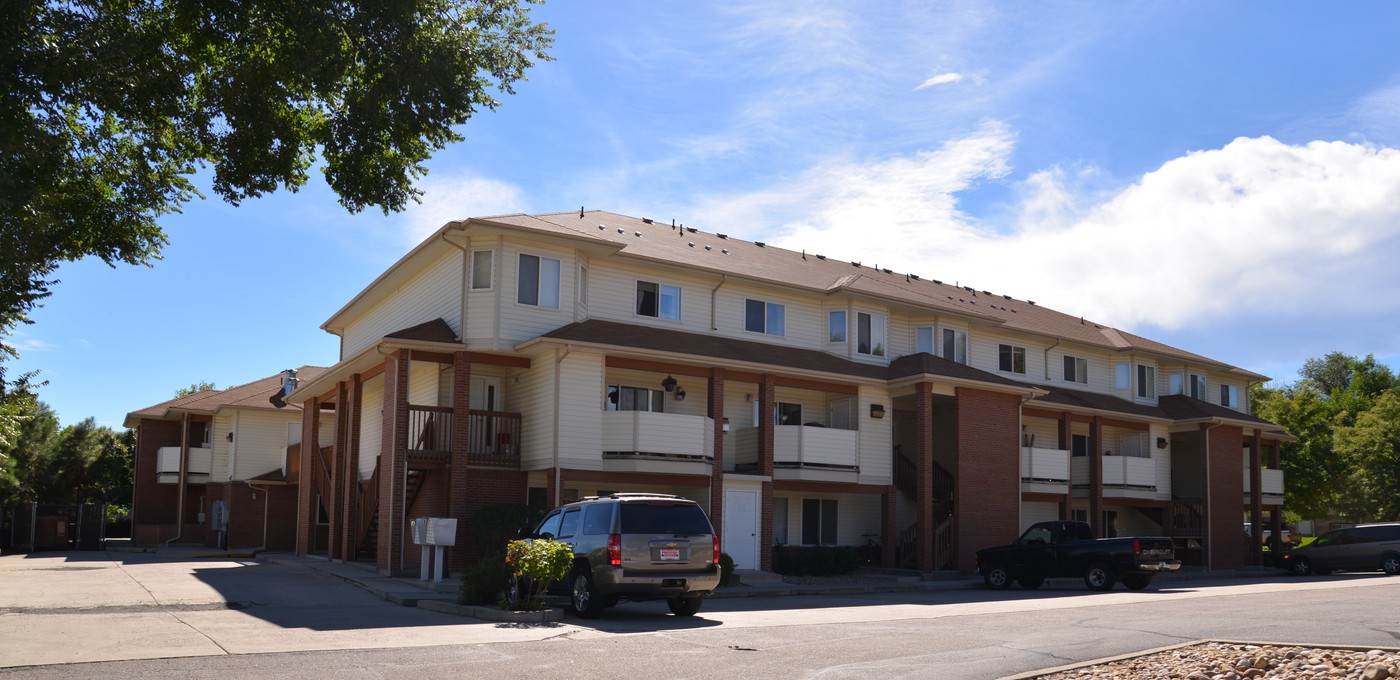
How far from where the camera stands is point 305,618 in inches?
627

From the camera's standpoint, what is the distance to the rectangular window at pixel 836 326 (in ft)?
103

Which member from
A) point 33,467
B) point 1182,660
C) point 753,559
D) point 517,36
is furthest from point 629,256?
point 33,467

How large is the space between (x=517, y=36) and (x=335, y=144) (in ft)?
10.7

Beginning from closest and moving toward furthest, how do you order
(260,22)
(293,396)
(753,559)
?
(260,22) → (753,559) → (293,396)

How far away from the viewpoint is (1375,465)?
56.8m

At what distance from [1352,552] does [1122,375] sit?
914 centimetres

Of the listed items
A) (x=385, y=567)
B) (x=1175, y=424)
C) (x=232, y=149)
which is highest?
(x=232, y=149)

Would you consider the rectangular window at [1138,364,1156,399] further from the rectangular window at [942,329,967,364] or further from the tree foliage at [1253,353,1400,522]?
the tree foliage at [1253,353,1400,522]

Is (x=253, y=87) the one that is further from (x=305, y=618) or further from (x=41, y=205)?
(x=305, y=618)

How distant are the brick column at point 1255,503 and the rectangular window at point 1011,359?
10.4 m

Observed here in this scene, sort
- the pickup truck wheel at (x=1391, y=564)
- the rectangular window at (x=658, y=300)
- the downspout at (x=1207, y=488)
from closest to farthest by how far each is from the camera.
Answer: the rectangular window at (x=658, y=300) < the pickup truck wheel at (x=1391, y=564) < the downspout at (x=1207, y=488)

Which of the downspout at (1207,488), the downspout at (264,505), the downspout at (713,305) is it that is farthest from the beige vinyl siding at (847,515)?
the downspout at (264,505)

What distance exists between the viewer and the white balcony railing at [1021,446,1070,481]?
109ft

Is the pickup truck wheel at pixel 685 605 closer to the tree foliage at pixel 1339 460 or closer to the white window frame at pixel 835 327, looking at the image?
the white window frame at pixel 835 327
